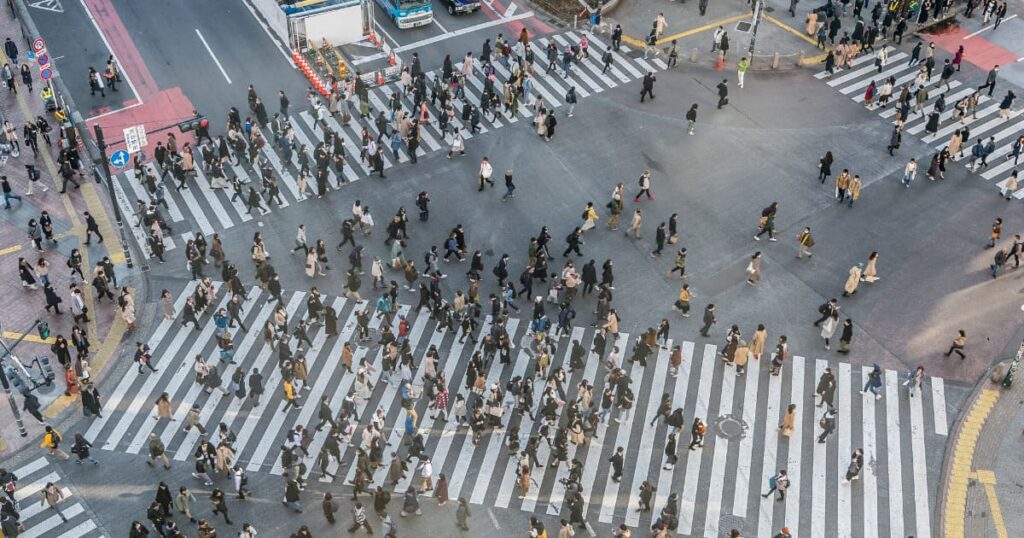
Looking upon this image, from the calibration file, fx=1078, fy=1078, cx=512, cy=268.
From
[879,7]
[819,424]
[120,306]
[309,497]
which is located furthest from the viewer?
[879,7]

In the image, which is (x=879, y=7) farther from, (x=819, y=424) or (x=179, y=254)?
(x=179, y=254)

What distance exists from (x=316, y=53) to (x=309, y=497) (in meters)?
25.7

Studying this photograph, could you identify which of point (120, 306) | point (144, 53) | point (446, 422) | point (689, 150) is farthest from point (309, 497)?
point (144, 53)

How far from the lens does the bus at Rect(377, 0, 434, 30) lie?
52.9 m

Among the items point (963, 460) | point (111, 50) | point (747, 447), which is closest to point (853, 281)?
point (963, 460)

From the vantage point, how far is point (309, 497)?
31.6 m

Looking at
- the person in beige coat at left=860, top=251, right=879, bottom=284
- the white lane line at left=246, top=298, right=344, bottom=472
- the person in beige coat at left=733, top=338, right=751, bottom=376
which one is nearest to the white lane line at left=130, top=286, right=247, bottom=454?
the white lane line at left=246, top=298, right=344, bottom=472

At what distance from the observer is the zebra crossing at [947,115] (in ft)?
151

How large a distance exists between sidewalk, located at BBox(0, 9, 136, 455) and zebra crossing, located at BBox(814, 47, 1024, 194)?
1300 inches

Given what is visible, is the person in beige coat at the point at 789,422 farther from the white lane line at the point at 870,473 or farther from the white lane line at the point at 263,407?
the white lane line at the point at 263,407

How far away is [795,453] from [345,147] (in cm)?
2301

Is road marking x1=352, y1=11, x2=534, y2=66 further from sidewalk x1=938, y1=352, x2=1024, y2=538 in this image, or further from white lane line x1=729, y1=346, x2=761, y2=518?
sidewalk x1=938, y1=352, x2=1024, y2=538

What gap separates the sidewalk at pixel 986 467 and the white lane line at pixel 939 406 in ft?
1.24

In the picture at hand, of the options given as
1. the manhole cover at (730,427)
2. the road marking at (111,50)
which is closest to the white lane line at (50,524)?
the manhole cover at (730,427)
